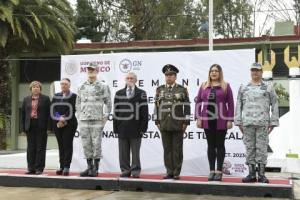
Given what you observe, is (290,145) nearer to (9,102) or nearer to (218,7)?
(9,102)

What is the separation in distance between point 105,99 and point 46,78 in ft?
48.3

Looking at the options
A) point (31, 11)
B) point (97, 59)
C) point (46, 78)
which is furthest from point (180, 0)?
point (97, 59)

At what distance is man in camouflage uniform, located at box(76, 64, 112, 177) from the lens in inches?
354

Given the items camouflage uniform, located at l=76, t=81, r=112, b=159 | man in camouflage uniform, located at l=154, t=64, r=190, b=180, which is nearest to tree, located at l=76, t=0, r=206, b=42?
camouflage uniform, located at l=76, t=81, r=112, b=159

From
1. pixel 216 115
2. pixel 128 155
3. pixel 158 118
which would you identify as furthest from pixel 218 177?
pixel 128 155

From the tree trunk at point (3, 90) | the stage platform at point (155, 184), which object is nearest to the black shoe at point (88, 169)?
the stage platform at point (155, 184)

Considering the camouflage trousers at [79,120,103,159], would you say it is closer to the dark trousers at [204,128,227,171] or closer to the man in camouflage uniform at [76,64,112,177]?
the man in camouflage uniform at [76,64,112,177]

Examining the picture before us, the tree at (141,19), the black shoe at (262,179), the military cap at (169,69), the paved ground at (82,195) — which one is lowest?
the paved ground at (82,195)

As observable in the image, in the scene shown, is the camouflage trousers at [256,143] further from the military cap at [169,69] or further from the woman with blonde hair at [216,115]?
the military cap at [169,69]

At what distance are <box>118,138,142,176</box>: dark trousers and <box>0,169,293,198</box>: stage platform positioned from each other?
21 centimetres

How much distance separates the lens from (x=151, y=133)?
381 inches

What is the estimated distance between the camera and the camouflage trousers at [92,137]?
898cm

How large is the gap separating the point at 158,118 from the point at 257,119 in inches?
62.3

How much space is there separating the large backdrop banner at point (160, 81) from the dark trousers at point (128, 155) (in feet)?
2.44
